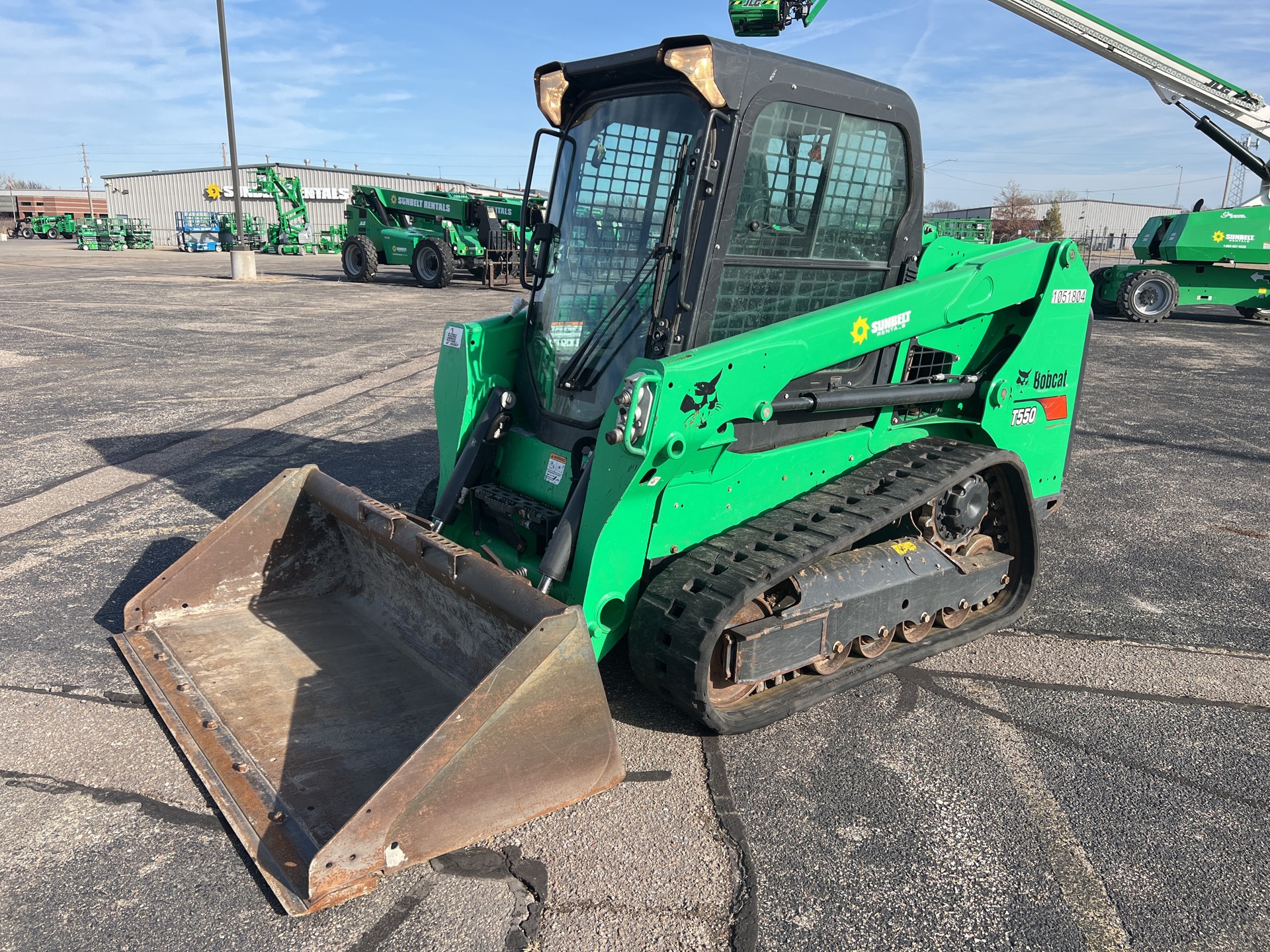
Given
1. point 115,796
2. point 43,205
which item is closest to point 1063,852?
point 115,796

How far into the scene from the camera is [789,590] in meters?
3.67

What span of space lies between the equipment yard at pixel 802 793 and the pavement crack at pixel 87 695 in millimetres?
15

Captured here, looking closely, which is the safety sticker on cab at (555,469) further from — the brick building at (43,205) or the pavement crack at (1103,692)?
the brick building at (43,205)

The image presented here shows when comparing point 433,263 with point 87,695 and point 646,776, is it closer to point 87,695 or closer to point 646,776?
point 87,695

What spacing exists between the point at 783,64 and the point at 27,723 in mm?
3929

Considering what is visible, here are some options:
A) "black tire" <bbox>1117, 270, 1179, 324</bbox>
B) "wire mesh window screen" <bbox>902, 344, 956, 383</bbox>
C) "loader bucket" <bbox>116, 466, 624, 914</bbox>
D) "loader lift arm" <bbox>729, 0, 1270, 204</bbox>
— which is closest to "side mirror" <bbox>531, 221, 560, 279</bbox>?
"loader bucket" <bbox>116, 466, 624, 914</bbox>

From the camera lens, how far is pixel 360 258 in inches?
1041

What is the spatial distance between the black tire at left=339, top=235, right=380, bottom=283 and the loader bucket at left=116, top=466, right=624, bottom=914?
23.2 meters

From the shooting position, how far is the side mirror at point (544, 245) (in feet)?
14.3

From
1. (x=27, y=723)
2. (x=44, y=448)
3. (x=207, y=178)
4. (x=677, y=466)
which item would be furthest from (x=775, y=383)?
(x=207, y=178)

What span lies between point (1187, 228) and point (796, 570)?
19.3m

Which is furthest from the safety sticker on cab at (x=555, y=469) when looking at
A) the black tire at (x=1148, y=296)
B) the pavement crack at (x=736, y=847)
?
the black tire at (x=1148, y=296)

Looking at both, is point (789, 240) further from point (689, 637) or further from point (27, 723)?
point (27, 723)

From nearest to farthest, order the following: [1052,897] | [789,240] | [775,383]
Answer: [1052,897] → [775,383] → [789,240]
